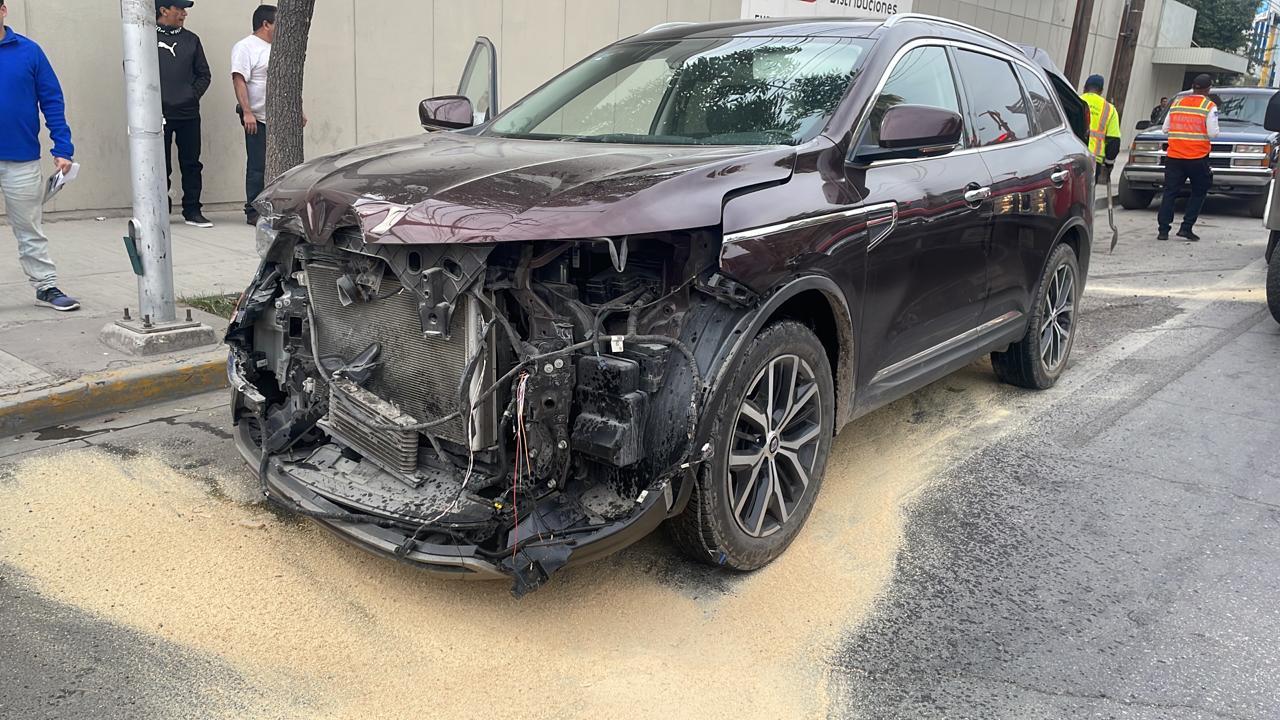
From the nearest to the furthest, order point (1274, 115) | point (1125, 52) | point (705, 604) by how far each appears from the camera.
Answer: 1. point (705, 604)
2. point (1274, 115)
3. point (1125, 52)

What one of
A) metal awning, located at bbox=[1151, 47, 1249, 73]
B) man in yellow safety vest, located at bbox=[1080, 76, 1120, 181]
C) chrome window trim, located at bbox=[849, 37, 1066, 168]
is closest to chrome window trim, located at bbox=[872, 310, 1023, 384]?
chrome window trim, located at bbox=[849, 37, 1066, 168]

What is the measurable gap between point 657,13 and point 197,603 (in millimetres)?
12862

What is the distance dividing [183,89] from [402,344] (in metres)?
7.01

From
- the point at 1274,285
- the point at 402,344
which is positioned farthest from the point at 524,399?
the point at 1274,285

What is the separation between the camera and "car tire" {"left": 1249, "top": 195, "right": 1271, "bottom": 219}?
14.8m

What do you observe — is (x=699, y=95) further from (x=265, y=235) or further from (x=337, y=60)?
(x=337, y=60)

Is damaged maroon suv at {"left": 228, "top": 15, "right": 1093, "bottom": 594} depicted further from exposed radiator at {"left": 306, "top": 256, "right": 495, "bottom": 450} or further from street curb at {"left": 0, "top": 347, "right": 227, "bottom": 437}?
street curb at {"left": 0, "top": 347, "right": 227, "bottom": 437}

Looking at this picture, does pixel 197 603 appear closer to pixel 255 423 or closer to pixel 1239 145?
pixel 255 423

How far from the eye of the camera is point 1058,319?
5.96 m

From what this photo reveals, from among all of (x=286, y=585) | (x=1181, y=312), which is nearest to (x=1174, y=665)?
(x=286, y=585)

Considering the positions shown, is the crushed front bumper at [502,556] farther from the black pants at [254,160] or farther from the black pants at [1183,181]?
the black pants at [1183,181]

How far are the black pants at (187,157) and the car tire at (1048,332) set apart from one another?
24.6 feet

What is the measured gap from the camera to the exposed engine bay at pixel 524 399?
9.65 feet

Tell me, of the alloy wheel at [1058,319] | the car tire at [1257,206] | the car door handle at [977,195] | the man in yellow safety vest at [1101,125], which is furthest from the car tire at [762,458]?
the car tire at [1257,206]
